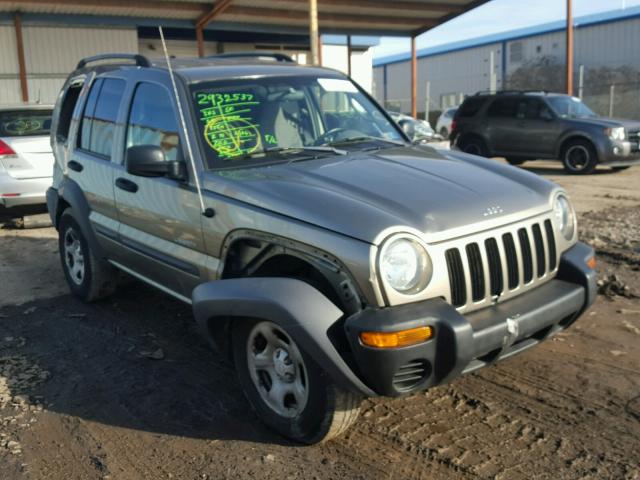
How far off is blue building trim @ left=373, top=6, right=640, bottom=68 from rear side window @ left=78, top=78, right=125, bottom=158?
109 feet

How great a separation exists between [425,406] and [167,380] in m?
1.64

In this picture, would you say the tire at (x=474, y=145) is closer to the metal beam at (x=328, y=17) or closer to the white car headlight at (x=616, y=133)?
the white car headlight at (x=616, y=133)

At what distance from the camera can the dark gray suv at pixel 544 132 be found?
14.2 meters

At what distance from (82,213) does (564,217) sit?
3.66 m

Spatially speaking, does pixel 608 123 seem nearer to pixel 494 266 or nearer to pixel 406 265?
pixel 494 266

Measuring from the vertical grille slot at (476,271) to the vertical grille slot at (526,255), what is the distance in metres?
0.34

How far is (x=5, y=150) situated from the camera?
884cm

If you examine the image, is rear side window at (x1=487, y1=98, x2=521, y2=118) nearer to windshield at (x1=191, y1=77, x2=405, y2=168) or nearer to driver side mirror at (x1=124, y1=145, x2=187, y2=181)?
windshield at (x1=191, y1=77, x2=405, y2=168)

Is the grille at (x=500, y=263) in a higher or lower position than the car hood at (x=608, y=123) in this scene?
lower

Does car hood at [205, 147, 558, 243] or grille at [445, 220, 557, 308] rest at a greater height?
car hood at [205, 147, 558, 243]

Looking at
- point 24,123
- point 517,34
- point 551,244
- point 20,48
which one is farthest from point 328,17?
point 517,34

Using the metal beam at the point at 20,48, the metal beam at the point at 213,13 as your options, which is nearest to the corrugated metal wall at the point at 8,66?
the metal beam at the point at 20,48

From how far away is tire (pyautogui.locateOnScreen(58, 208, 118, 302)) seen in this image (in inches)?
223

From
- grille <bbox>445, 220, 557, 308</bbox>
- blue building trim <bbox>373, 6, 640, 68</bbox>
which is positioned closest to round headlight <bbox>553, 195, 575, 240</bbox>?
grille <bbox>445, 220, 557, 308</bbox>
